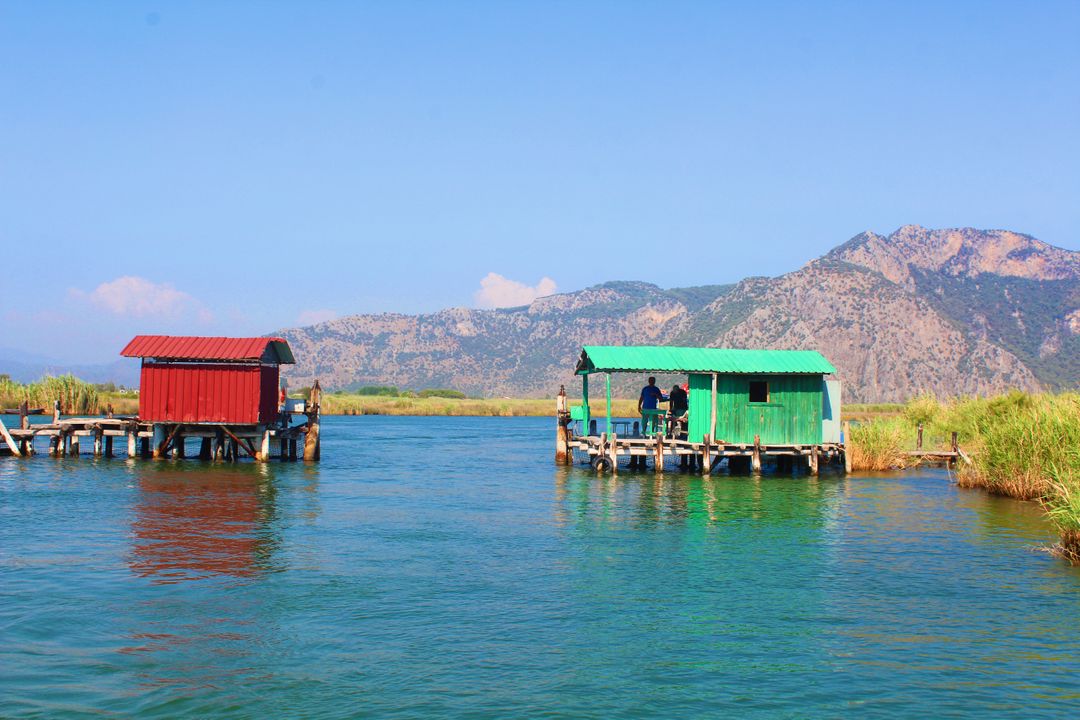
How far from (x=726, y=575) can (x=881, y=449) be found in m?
24.0

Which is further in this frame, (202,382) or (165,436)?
(165,436)

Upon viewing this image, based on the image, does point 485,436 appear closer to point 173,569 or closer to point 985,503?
point 985,503

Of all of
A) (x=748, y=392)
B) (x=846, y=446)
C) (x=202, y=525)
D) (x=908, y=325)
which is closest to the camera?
(x=202, y=525)

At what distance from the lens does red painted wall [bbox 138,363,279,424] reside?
38062mm

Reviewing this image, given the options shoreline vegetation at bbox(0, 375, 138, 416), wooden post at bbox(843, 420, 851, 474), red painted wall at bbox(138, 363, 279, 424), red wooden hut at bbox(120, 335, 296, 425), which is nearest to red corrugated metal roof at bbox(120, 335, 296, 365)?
red wooden hut at bbox(120, 335, 296, 425)

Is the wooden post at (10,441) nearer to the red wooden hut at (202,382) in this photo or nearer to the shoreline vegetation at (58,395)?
the red wooden hut at (202,382)

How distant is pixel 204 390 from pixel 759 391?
68.0ft

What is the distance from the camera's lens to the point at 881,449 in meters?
→ 40.2

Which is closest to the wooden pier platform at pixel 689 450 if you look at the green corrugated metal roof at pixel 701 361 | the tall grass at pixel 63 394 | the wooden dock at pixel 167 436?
the green corrugated metal roof at pixel 701 361

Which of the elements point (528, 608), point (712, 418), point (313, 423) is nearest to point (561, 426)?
point (712, 418)

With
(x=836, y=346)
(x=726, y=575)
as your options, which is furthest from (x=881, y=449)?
(x=836, y=346)

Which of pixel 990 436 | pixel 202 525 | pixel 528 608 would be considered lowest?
pixel 528 608

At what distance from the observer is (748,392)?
36.5m

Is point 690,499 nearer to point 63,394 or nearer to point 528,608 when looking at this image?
point 528,608
